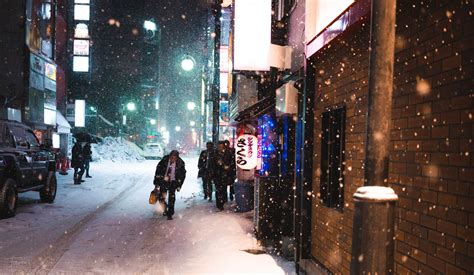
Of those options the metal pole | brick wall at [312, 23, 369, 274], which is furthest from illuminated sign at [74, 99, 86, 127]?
the metal pole

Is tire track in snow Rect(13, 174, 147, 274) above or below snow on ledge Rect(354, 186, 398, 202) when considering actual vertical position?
below

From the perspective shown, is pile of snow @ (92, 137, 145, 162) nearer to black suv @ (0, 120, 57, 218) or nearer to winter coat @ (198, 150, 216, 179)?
black suv @ (0, 120, 57, 218)

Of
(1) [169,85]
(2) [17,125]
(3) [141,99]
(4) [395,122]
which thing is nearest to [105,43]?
(3) [141,99]

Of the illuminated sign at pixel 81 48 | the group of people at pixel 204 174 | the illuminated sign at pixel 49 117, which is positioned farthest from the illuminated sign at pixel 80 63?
the group of people at pixel 204 174

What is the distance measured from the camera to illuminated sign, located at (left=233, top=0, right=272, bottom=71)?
9.55 m

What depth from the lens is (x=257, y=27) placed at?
31.6ft

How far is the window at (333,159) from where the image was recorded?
232 inches

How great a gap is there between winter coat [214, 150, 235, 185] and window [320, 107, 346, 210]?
6.12m

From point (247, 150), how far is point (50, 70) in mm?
22476

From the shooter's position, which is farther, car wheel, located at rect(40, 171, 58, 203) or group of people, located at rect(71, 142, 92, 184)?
group of people, located at rect(71, 142, 92, 184)

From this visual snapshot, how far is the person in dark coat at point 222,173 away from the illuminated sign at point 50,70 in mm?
19757

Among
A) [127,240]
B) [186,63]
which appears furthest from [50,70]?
[127,240]

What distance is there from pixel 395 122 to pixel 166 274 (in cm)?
399

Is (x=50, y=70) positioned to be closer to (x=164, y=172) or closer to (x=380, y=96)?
(x=164, y=172)
